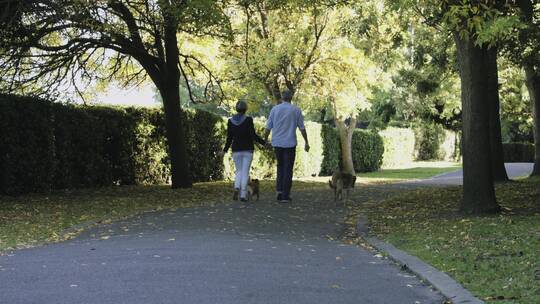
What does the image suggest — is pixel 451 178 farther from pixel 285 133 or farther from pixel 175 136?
pixel 285 133

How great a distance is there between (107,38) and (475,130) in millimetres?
9221

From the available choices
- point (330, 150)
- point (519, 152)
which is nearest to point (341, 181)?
point (330, 150)

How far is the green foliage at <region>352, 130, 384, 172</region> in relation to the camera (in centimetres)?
3631

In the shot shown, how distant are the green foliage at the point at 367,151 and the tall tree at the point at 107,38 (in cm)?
1747

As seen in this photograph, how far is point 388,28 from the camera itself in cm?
2820

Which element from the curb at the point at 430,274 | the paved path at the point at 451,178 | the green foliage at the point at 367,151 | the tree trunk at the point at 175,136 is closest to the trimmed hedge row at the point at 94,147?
the tree trunk at the point at 175,136

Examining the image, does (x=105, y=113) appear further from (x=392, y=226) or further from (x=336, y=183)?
(x=392, y=226)

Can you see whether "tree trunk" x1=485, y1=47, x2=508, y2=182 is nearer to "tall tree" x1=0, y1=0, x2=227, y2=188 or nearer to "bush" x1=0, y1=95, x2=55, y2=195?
"tall tree" x1=0, y1=0, x2=227, y2=188

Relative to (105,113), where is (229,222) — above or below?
below

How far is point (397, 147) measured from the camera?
46312mm

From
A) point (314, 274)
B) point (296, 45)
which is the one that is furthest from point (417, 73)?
point (314, 274)

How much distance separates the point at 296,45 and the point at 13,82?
34.3ft

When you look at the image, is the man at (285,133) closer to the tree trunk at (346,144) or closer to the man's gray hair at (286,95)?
the man's gray hair at (286,95)

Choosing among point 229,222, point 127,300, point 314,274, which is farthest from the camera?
point 229,222
